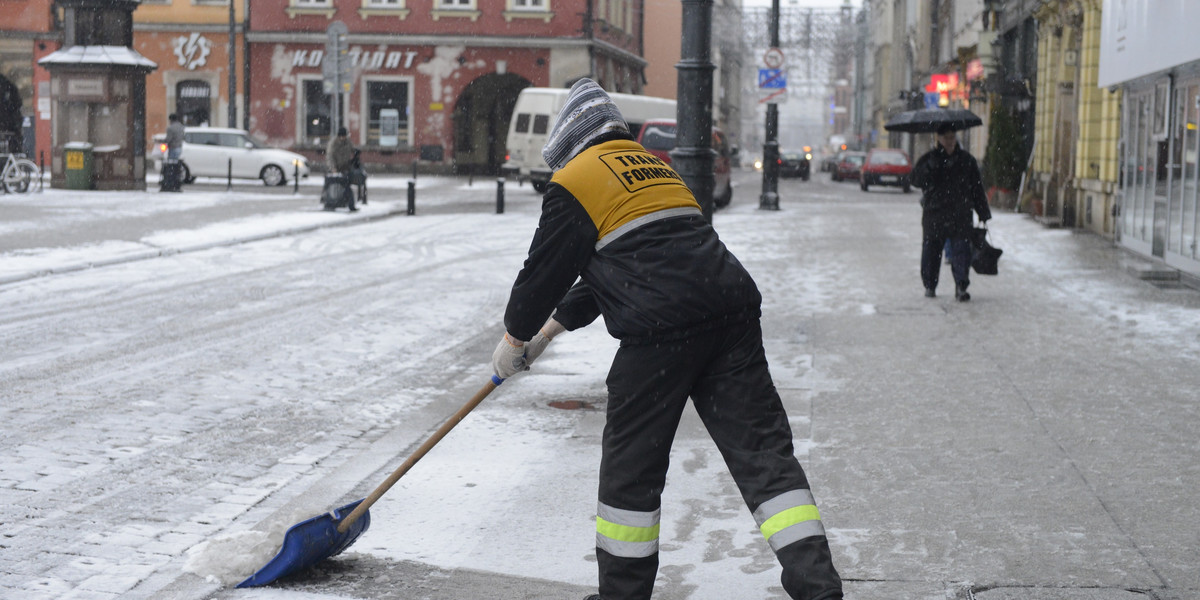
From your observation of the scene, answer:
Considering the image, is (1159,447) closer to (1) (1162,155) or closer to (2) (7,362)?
(2) (7,362)

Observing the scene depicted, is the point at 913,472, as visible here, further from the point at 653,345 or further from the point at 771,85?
the point at 771,85

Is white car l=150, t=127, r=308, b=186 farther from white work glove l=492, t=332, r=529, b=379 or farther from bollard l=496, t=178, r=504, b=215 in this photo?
white work glove l=492, t=332, r=529, b=379

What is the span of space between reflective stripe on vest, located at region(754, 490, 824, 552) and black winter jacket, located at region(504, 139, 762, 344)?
1.68 feet

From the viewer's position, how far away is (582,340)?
10.3 m

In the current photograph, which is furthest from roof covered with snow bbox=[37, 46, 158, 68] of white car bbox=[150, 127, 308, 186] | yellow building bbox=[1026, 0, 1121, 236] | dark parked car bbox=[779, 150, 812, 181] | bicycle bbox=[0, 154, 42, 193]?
dark parked car bbox=[779, 150, 812, 181]

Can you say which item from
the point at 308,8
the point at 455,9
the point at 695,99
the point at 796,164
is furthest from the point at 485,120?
the point at 695,99

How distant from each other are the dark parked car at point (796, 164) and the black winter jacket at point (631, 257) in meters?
52.9

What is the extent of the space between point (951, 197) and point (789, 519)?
28.9ft

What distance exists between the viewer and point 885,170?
4062cm

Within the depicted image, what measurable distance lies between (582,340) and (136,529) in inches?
212

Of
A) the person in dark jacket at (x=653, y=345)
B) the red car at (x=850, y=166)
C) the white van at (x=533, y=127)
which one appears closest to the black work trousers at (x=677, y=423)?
the person in dark jacket at (x=653, y=345)

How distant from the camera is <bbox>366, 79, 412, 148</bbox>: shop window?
45.4m

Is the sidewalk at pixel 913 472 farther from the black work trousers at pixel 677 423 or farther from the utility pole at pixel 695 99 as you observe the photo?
the utility pole at pixel 695 99

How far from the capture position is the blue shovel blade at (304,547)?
4.48m
